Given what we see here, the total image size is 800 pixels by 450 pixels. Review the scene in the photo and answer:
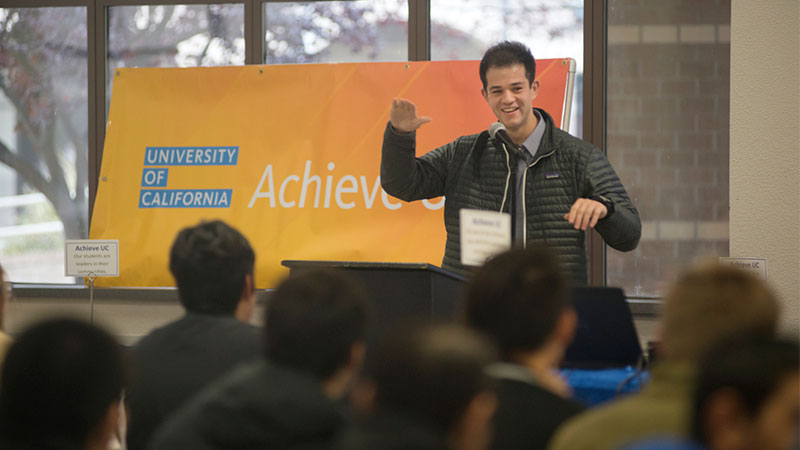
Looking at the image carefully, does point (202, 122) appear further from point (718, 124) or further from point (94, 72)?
point (718, 124)

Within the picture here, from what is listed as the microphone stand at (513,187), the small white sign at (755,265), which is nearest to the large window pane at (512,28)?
the small white sign at (755,265)

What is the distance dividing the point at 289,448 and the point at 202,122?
4350mm

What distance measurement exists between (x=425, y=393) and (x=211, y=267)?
117 cm

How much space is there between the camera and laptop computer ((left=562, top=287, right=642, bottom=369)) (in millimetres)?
2471

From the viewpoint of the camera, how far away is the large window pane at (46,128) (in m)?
6.05

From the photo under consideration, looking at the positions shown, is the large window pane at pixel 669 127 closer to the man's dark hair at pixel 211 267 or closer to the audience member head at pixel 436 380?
the man's dark hair at pixel 211 267

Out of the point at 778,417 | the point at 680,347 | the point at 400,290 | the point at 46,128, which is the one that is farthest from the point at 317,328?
the point at 46,128

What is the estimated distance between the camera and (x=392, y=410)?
130 cm

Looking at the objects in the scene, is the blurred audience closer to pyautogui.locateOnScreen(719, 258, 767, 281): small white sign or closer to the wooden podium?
the wooden podium

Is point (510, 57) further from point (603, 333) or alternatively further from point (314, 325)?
point (314, 325)

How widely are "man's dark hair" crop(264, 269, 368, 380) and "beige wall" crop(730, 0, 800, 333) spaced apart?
3340mm

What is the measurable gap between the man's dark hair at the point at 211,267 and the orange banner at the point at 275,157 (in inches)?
110

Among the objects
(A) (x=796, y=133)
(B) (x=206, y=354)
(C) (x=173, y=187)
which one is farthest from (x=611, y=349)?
(C) (x=173, y=187)

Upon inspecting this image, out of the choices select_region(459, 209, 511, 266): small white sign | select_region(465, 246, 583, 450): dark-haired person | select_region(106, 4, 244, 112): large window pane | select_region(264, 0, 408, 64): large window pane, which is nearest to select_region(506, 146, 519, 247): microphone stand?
select_region(459, 209, 511, 266): small white sign
